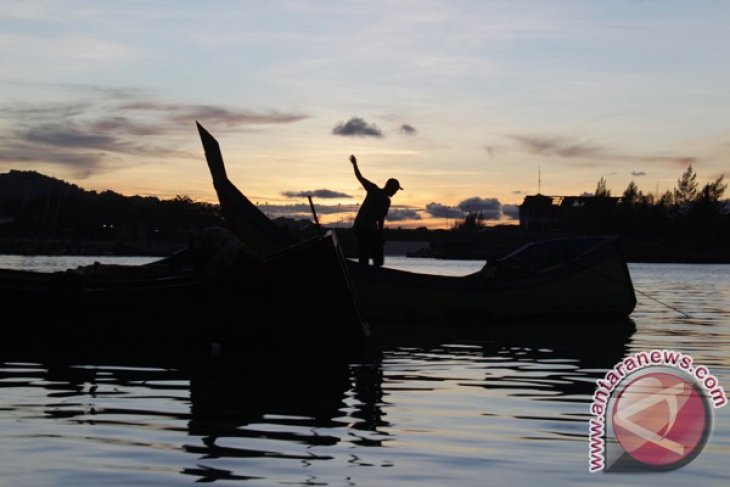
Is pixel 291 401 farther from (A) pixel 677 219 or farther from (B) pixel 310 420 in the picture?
(A) pixel 677 219

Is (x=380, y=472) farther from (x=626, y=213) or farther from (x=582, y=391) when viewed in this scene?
(x=626, y=213)

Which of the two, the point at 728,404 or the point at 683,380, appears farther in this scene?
the point at 683,380

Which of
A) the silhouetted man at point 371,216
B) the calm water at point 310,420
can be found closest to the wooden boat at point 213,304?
the calm water at point 310,420

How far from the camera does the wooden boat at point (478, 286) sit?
69.1ft

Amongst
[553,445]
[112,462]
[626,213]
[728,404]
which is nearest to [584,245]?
[728,404]

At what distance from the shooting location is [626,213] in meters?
197

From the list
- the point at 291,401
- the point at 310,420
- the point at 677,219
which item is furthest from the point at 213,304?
the point at 677,219

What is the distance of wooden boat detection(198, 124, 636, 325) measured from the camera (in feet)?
69.1

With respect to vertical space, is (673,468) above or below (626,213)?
Answer: below

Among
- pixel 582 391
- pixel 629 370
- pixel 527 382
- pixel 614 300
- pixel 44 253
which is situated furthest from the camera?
pixel 44 253

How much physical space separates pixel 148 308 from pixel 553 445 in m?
8.55

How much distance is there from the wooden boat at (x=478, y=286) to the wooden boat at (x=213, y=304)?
469 centimetres
